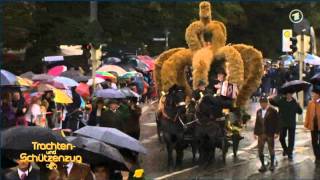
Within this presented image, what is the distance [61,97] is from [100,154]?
347 inches

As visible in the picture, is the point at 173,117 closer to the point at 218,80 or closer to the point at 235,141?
the point at 235,141

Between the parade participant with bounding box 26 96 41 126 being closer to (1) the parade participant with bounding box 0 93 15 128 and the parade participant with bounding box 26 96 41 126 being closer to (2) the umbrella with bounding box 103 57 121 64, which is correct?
(1) the parade participant with bounding box 0 93 15 128

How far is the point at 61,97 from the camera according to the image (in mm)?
16188

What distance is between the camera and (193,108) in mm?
15031

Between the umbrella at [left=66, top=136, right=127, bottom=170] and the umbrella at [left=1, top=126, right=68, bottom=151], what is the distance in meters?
0.28

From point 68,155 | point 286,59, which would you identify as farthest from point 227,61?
point 286,59

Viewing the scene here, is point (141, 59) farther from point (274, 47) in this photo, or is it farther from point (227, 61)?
point (227, 61)

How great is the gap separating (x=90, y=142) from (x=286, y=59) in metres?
26.6

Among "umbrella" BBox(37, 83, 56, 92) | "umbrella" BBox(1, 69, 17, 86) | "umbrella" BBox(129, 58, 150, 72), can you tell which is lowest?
"umbrella" BBox(37, 83, 56, 92)

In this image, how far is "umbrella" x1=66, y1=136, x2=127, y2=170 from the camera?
7523 millimetres

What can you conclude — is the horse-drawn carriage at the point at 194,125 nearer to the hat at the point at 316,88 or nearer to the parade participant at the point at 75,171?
the hat at the point at 316,88

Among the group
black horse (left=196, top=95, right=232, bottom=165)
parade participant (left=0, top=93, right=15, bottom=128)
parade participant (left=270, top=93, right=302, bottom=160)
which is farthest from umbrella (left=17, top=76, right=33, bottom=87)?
parade participant (left=270, top=93, right=302, bottom=160)

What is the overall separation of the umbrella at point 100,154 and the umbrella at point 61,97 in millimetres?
8258

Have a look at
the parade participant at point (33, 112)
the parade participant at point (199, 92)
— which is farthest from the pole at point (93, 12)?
the parade participant at point (199, 92)
